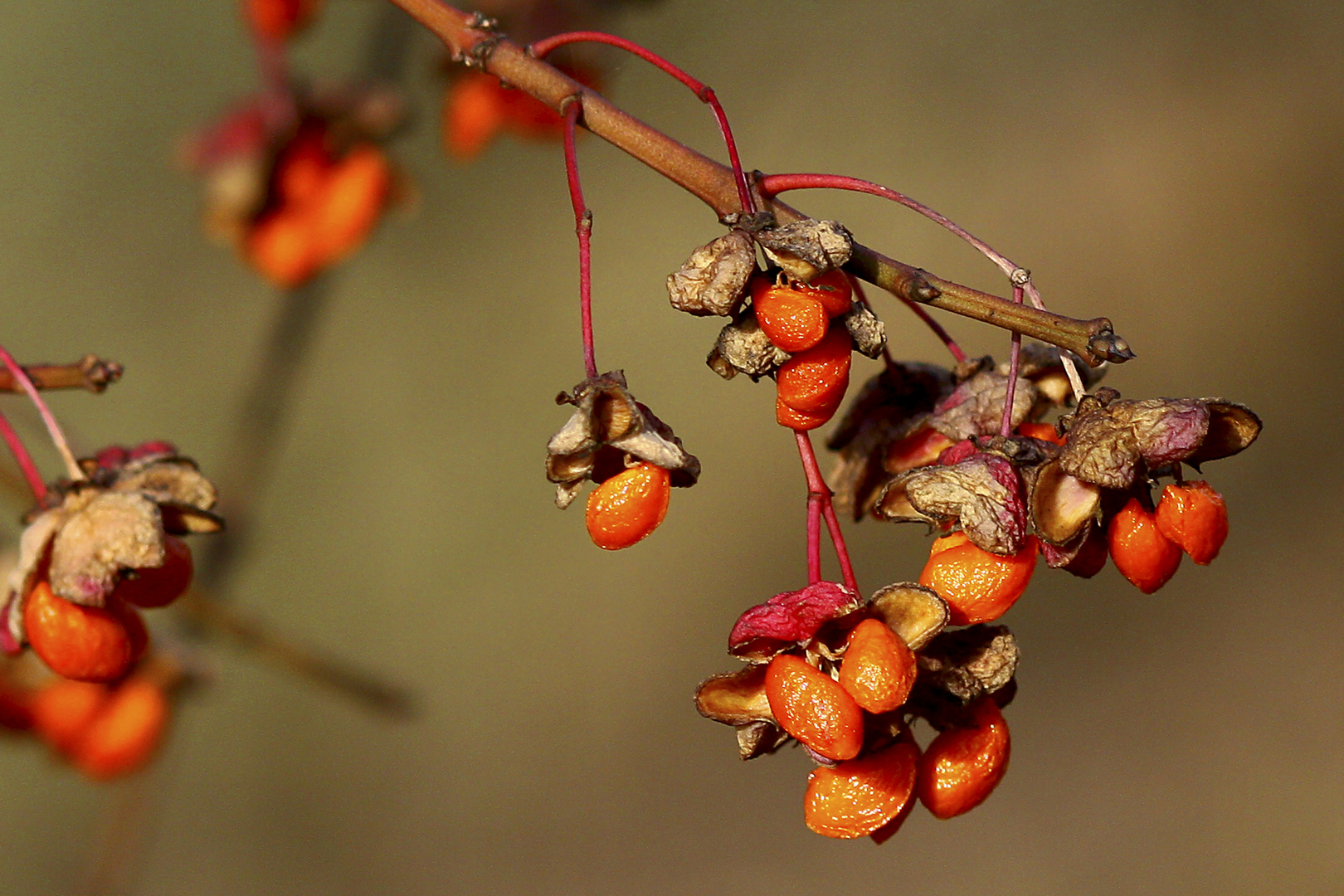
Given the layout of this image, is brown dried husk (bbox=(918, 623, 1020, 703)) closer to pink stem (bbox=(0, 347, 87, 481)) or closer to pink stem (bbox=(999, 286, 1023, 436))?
pink stem (bbox=(999, 286, 1023, 436))

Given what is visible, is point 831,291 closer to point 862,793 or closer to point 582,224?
point 582,224

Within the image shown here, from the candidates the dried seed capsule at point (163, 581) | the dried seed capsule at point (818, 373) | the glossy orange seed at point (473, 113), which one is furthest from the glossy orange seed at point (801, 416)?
the glossy orange seed at point (473, 113)

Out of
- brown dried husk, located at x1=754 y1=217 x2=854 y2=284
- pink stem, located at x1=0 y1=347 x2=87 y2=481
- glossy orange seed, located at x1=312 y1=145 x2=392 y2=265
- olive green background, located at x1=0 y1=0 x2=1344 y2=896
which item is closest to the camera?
brown dried husk, located at x1=754 y1=217 x2=854 y2=284

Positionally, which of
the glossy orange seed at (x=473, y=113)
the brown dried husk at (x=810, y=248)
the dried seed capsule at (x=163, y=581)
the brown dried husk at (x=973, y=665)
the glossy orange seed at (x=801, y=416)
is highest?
the glossy orange seed at (x=473, y=113)

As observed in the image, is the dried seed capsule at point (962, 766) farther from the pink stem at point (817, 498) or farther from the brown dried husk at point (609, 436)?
the brown dried husk at point (609, 436)

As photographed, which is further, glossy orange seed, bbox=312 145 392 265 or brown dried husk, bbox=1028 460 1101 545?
glossy orange seed, bbox=312 145 392 265

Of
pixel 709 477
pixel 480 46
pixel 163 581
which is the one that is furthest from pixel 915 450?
pixel 709 477

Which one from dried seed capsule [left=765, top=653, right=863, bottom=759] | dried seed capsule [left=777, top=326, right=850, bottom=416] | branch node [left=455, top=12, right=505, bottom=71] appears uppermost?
branch node [left=455, top=12, right=505, bottom=71]

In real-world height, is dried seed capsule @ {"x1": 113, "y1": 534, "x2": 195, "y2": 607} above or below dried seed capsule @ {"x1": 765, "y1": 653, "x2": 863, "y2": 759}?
above

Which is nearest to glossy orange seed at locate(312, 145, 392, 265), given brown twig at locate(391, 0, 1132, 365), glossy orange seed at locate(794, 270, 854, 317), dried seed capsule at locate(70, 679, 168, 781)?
dried seed capsule at locate(70, 679, 168, 781)
